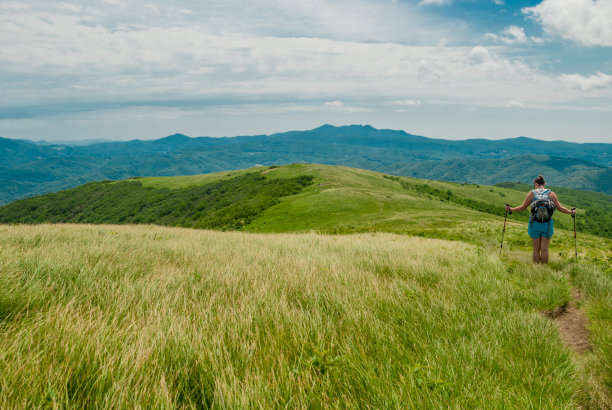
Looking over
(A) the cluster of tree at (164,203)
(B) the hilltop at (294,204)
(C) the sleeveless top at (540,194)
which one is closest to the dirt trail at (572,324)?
(C) the sleeveless top at (540,194)

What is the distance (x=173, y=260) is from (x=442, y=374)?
5.79 metres

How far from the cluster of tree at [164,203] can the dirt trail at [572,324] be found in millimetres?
60137

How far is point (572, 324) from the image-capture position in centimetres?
489

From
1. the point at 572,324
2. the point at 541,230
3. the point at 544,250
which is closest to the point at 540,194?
the point at 541,230

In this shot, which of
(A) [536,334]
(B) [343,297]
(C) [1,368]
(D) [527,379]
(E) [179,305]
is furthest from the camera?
(B) [343,297]

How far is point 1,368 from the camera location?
2.11 meters

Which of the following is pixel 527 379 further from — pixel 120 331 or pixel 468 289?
pixel 120 331

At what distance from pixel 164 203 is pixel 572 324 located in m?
141

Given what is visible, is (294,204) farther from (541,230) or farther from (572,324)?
(572,324)

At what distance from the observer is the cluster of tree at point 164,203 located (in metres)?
81.1

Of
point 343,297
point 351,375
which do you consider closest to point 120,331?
point 351,375

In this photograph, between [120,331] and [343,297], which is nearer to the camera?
[120,331]

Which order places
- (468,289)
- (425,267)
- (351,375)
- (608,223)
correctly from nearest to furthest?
(351,375), (468,289), (425,267), (608,223)

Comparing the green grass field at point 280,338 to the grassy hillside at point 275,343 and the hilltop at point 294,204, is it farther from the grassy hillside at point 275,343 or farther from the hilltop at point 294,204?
the hilltop at point 294,204
